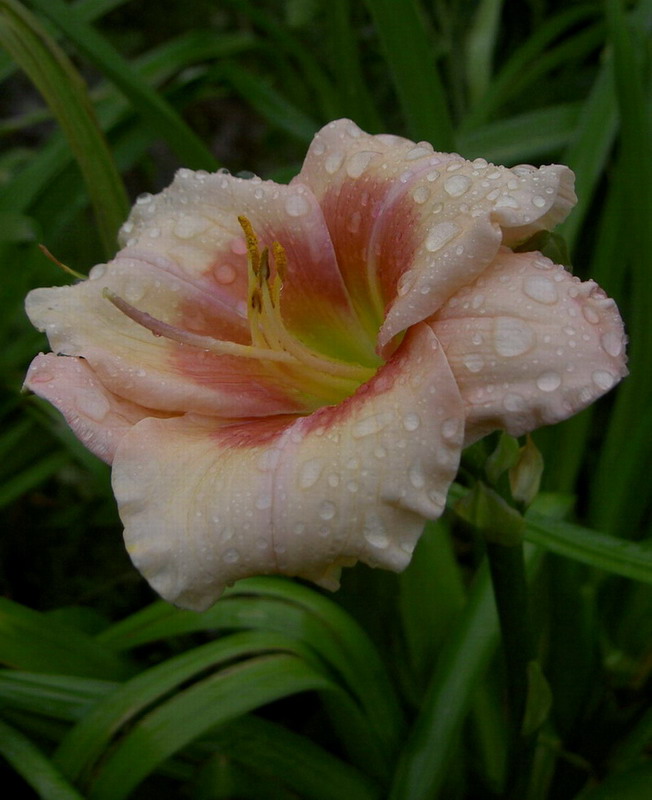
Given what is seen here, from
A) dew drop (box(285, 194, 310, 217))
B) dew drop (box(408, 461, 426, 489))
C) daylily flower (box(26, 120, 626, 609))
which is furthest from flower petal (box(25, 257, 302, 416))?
dew drop (box(408, 461, 426, 489))

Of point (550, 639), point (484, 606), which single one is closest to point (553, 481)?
point (550, 639)

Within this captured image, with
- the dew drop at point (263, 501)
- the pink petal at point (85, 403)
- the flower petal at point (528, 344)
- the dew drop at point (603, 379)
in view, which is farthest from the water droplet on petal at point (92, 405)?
the dew drop at point (603, 379)

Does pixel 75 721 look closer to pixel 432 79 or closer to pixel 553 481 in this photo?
pixel 553 481

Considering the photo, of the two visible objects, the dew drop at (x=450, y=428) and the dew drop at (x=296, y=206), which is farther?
the dew drop at (x=296, y=206)

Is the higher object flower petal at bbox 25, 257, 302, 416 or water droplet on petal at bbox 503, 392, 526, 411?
flower petal at bbox 25, 257, 302, 416

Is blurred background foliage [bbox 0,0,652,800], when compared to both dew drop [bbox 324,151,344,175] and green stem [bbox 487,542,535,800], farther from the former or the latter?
dew drop [bbox 324,151,344,175]

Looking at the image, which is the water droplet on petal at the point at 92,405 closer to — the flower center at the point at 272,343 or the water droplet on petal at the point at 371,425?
the flower center at the point at 272,343
